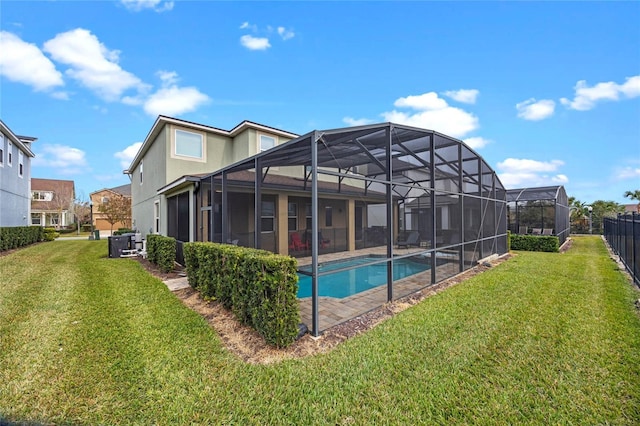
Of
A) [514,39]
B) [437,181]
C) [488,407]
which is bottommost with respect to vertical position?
[488,407]

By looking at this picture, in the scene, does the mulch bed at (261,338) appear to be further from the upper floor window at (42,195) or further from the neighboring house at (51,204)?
the upper floor window at (42,195)

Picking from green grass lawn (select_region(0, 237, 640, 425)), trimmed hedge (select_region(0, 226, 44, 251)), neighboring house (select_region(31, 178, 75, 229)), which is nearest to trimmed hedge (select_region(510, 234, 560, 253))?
green grass lawn (select_region(0, 237, 640, 425))

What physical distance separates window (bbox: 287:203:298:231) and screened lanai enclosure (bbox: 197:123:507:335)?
47 mm

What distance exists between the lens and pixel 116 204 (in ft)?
90.7

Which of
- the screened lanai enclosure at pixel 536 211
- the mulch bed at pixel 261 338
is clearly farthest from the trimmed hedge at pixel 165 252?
the screened lanai enclosure at pixel 536 211

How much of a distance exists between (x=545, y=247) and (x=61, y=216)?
1893 inches

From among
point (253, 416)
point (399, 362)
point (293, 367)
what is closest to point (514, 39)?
point (399, 362)

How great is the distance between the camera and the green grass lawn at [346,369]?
2.50 meters

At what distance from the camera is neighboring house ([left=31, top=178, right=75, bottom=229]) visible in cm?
3127

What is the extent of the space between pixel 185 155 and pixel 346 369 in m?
10.7

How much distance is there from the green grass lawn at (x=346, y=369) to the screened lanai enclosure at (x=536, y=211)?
1198cm

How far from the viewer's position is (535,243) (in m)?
13.7

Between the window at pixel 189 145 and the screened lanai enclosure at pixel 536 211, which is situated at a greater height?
the window at pixel 189 145

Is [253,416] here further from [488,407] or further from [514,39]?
[514,39]
